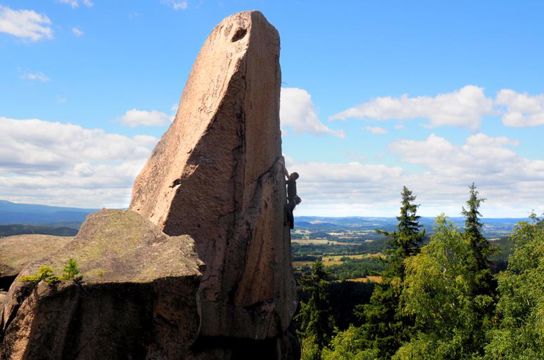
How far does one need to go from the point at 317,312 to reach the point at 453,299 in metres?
20.0

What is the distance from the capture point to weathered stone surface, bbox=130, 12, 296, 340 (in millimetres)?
14516

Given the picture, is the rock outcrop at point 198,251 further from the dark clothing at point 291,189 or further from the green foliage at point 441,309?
the green foliage at point 441,309

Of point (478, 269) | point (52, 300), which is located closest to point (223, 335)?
point (52, 300)

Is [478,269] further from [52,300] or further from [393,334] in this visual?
[52,300]

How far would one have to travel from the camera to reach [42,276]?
8836 mm

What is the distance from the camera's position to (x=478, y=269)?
36.4 metres

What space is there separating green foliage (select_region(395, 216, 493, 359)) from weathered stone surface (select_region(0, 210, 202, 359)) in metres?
21.4

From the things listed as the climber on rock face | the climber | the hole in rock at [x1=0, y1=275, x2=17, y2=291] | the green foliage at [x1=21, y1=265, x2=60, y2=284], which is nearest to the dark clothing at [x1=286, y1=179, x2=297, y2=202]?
the climber on rock face

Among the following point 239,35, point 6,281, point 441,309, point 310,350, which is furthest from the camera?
point 310,350

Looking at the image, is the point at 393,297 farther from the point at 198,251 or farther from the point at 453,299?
the point at 198,251

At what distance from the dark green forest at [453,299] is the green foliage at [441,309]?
0.18ft

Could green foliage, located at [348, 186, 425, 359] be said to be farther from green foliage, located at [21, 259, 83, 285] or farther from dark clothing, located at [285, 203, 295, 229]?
green foliage, located at [21, 259, 83, 285]

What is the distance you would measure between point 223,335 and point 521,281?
20.2 metres

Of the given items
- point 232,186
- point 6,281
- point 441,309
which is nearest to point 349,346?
point 441,309
